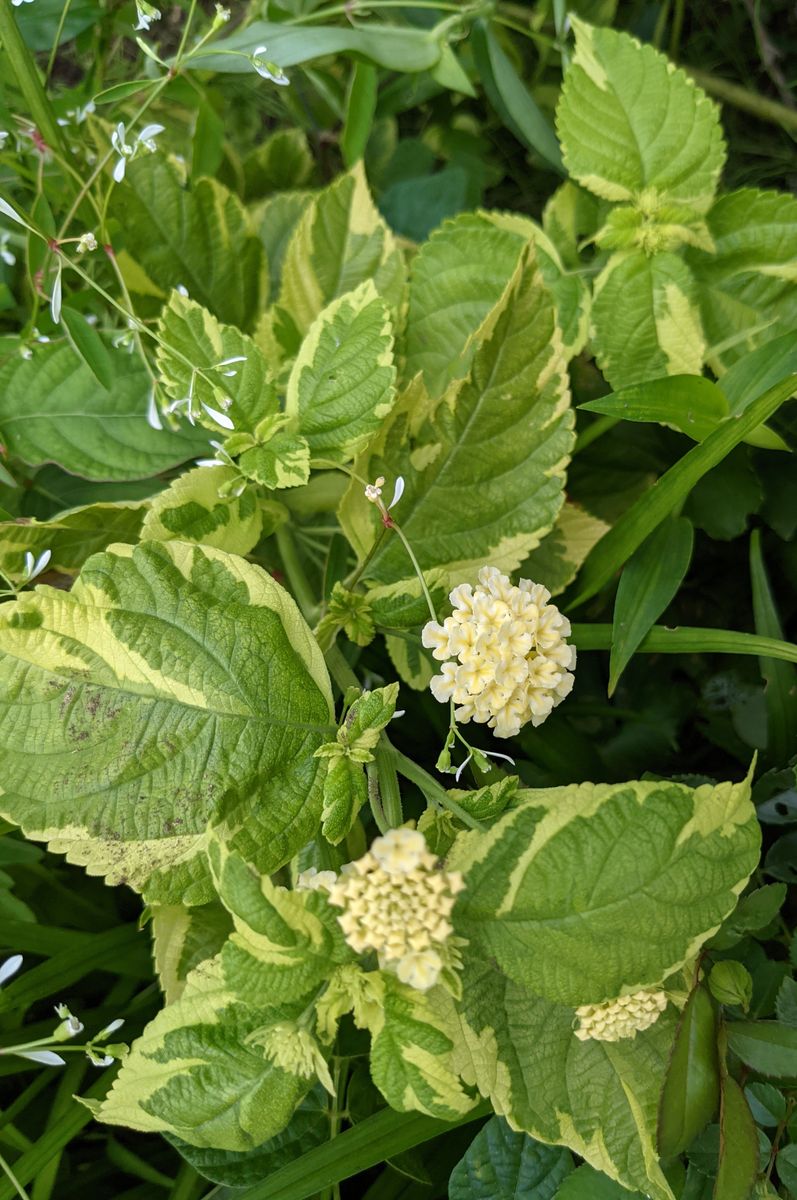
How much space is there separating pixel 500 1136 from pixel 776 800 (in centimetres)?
32

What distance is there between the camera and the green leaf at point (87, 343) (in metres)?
0.71

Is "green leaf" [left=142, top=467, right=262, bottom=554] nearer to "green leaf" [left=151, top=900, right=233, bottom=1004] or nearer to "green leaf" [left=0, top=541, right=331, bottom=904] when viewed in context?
"green leaf" [left=0, top=541, right=331, bottom=904]

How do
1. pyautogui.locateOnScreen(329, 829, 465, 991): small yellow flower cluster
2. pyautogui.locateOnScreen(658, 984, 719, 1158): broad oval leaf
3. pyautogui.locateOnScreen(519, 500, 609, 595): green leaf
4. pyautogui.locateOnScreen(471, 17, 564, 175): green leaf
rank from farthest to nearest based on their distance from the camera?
pyautogui.locateOnScreen(471, 17, 564, 175): green leaf
pyautogui.locateOnScreen(519, 500, 609, 595): green leaf
pyautogui.locateOnScreen(658, 984, 719, 1158): broad oval leaf
pyautogui.locateOnScreen(329, 829, 465, 991): small yellow flower cluster

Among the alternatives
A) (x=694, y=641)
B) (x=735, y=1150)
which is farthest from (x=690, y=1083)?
(x=694, y=641)

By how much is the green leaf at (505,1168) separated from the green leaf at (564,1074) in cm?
11

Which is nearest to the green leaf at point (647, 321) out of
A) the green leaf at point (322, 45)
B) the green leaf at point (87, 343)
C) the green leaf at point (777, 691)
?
the green leaf at point (777, 691)

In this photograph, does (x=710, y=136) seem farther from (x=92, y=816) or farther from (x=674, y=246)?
(x=92, y=816)

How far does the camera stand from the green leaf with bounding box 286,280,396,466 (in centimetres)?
65

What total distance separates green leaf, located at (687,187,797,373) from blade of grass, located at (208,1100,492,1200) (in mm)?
615

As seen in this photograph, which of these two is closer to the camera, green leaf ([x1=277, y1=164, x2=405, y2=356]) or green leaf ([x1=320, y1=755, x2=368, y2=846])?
green leaf ([x1=320, y1=755, x2=368, y2=846])

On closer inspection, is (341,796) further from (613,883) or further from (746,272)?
(746,272)

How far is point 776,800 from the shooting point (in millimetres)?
743

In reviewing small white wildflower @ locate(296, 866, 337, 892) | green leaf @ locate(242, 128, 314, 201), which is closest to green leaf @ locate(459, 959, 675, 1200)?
small white wildflower @ locate(296, 866, 337, 892)

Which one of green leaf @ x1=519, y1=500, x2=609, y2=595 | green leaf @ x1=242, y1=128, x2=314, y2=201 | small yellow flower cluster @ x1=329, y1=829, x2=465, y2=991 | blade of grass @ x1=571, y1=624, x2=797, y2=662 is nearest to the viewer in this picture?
small yellow flower cluster @ x1=329, y1=829, x2=465, y2=991
